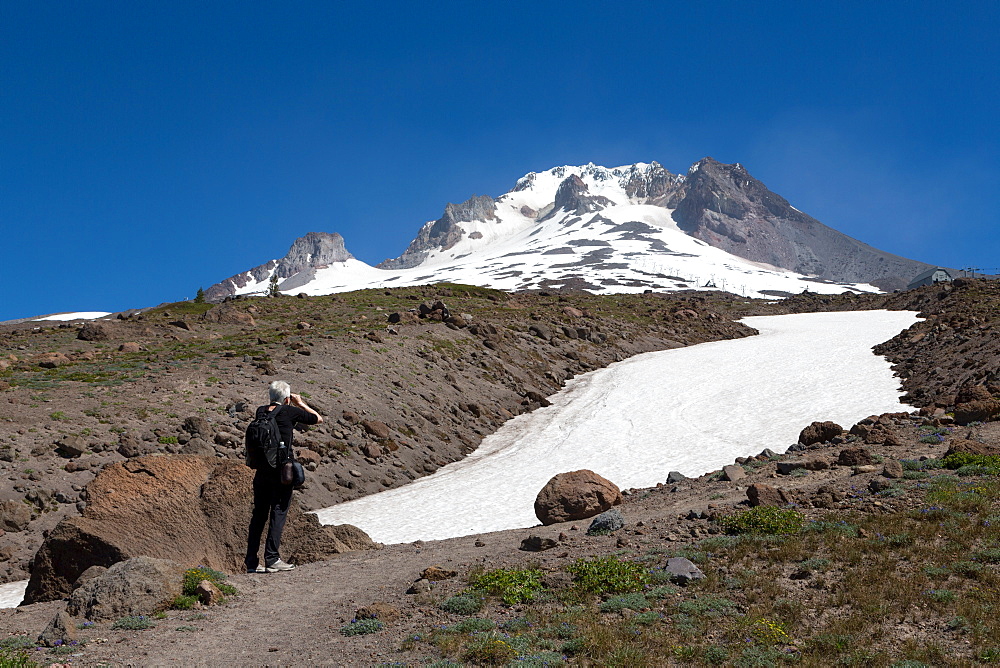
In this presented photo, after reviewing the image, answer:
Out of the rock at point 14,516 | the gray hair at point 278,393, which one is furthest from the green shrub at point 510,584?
the rock at point 14,516

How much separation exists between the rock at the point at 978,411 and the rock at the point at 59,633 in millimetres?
26909

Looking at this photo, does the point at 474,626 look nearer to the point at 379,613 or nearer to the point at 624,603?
the point at 379,613

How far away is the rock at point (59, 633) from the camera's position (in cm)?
987

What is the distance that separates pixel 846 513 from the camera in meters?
14.5

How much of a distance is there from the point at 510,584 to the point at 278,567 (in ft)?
18.4

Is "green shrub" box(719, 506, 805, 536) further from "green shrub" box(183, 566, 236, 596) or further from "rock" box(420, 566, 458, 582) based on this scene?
"green shrub" box(183, 566, 236, 596)

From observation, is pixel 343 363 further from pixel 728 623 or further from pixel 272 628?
pixel 728 623

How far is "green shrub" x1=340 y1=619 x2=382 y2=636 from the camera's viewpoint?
10.6 metres

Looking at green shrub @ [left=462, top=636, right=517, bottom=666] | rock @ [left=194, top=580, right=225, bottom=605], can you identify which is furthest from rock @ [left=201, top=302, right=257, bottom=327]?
green shrub @ [left=462, top=636, right=517, bottom=666]

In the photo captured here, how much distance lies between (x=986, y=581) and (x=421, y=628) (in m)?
9.11

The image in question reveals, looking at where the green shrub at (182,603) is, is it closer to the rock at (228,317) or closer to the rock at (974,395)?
the rock at (974,395)

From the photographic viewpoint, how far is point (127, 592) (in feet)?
37.5

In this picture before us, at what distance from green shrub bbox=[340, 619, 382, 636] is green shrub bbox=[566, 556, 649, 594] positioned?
361cm

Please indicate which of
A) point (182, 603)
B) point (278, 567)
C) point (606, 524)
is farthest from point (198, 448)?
point (606, 524)
